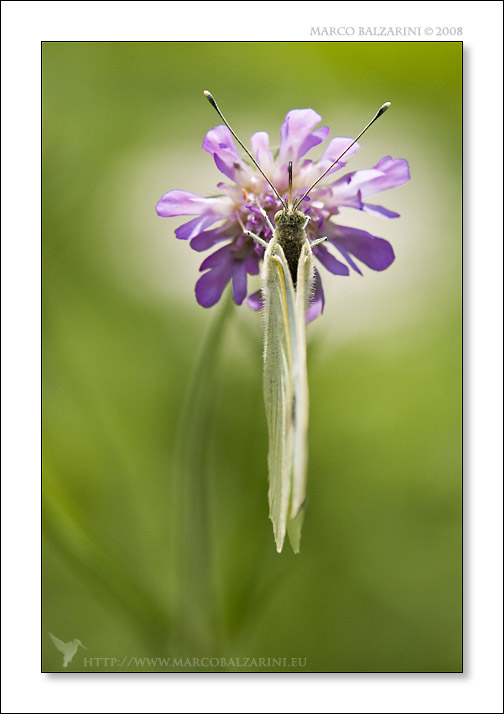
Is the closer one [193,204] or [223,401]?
[193,204]

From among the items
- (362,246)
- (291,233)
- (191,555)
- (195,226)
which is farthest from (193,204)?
(191,555)

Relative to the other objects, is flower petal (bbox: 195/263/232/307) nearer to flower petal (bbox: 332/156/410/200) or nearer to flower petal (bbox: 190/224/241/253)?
flower petal (bbox: 190/224/241/253)

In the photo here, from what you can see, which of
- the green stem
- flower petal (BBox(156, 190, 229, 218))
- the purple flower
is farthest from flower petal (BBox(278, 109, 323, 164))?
the green stem

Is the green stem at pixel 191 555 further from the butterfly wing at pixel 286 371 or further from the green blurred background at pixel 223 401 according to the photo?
the butterfly wing at pixel 286 371

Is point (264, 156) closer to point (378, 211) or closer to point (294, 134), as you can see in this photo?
point (294, 134)

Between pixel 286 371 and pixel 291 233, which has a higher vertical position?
pixel 291 233

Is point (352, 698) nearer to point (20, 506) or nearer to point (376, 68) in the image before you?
point (20, 506)
